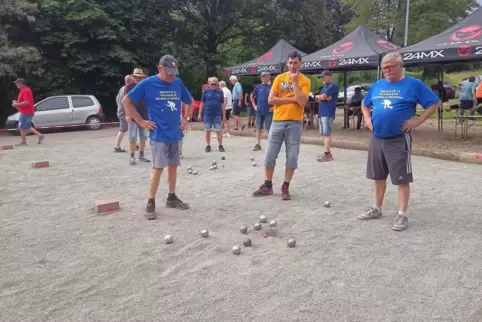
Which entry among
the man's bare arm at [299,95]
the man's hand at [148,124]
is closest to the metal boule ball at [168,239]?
the man's hand at [148,124]

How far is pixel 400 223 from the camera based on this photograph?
4.78 m

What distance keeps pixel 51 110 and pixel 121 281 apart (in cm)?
1601

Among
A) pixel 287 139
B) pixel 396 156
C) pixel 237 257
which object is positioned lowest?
pixel 237 257

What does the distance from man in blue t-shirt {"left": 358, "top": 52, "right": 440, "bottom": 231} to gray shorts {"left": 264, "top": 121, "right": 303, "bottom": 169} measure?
4.36 feet

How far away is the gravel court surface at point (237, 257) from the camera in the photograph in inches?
125

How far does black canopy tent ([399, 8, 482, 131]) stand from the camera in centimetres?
975

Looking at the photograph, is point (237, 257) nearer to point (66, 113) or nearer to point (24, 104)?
point (24, 104)

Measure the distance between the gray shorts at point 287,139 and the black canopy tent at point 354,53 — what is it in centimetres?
802

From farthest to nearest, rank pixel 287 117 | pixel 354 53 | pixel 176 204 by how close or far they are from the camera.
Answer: pixel 354 53 < pixel 287 117 < pixel 176 204

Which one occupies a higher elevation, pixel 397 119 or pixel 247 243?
pixel 397 119

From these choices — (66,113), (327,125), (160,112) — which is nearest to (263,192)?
(160,112)

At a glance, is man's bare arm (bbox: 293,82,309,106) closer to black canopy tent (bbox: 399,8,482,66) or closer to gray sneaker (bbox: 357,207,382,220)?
gray sneaker (bbox: 357,207,382,220)

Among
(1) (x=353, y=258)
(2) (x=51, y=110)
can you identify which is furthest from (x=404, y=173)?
(2) (x=51, y=110)

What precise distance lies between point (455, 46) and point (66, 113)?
14.5 metres
